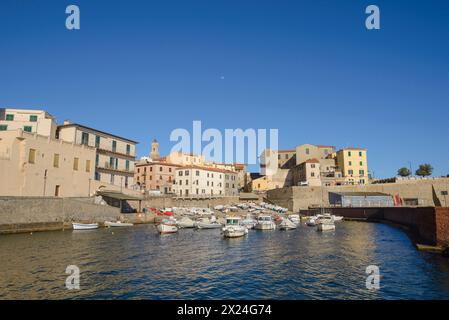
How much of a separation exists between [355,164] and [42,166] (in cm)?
8138

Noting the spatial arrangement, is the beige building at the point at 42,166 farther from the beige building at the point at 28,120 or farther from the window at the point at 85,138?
the beige building at the point at 28,120

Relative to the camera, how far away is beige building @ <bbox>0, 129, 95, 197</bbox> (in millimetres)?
43125

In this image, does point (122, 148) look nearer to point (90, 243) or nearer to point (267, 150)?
point (90, 243)

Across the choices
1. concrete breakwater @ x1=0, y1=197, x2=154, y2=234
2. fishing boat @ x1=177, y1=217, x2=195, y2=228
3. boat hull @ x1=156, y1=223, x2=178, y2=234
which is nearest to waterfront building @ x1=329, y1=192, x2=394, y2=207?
fishing boat @ x1=177, y1=217, x2=195, y2=228

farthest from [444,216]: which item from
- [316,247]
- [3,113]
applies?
[3,113]

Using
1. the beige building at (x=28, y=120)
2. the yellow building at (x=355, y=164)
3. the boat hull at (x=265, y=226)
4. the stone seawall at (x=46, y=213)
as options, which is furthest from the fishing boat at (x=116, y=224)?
the yellow building at (x=355, y=164)

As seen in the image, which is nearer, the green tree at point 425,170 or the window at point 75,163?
the window at point 75,163

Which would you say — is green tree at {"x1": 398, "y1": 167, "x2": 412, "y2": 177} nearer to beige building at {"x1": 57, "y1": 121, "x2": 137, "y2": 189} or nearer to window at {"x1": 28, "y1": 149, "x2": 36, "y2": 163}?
beige building at {"x1": 57, "y1": 121, "x2": 137, "y2": 189}

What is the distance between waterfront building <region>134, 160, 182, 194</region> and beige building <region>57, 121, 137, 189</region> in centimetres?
2372

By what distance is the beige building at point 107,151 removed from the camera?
189 ft

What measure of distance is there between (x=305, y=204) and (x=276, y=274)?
212 ft

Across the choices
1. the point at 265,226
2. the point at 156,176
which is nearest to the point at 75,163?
the point at 265,226

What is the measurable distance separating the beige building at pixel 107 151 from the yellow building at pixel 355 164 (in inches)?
2417
